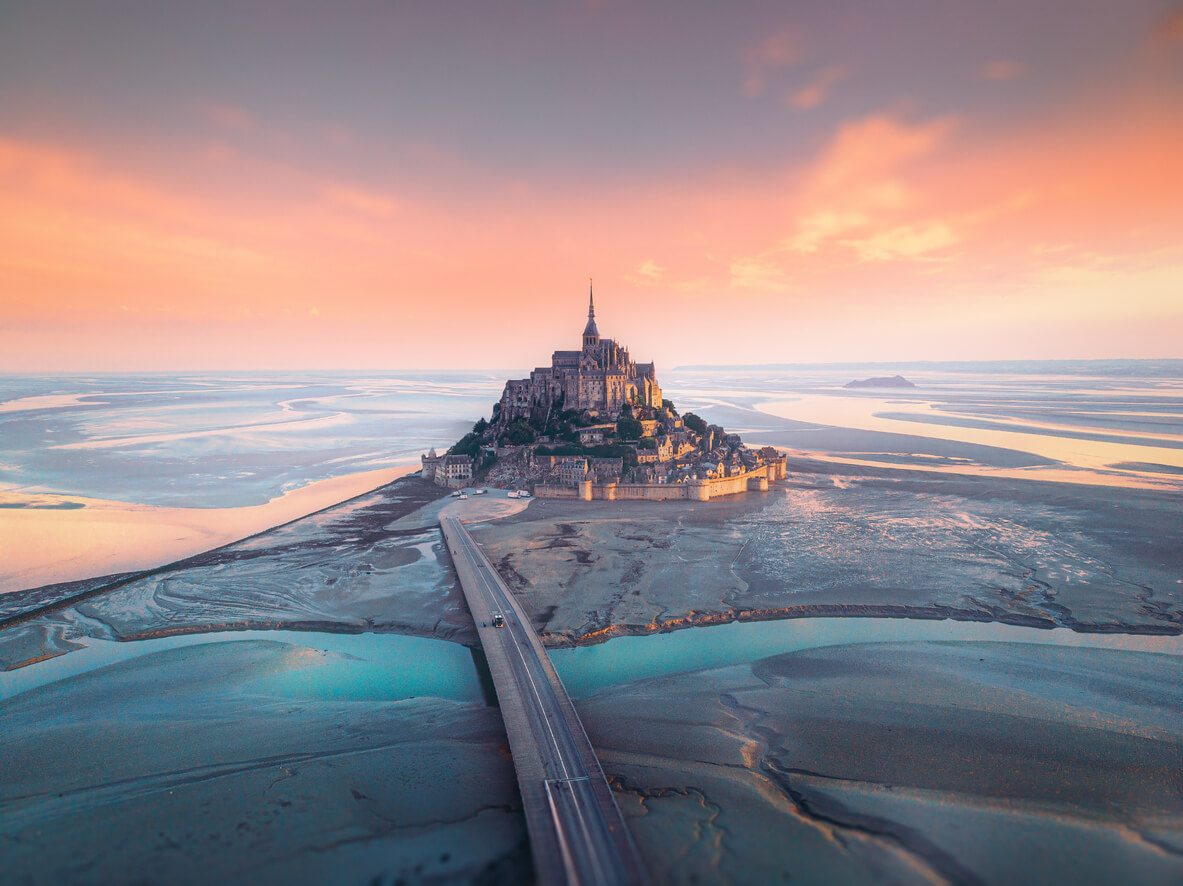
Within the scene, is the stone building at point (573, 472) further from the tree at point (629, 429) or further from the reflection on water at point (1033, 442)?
the reflection on water at point (1033, 442)

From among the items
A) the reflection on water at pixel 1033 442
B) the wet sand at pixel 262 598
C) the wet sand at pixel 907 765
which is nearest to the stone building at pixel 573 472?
the wet sand at pixel 262 598

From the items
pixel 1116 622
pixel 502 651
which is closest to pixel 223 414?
pixel 502 651

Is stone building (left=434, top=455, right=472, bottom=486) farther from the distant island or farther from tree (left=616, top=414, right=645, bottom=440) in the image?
tree (left=616, top=414, right=645, bottom=440)

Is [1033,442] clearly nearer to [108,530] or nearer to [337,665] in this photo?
[337,665]

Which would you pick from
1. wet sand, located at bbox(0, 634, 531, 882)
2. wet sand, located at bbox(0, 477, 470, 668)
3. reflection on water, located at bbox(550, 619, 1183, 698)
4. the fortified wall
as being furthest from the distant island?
wet sand, located at bbox(0, 634, 531, 882)

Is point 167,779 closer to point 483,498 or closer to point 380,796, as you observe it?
point 380,796
